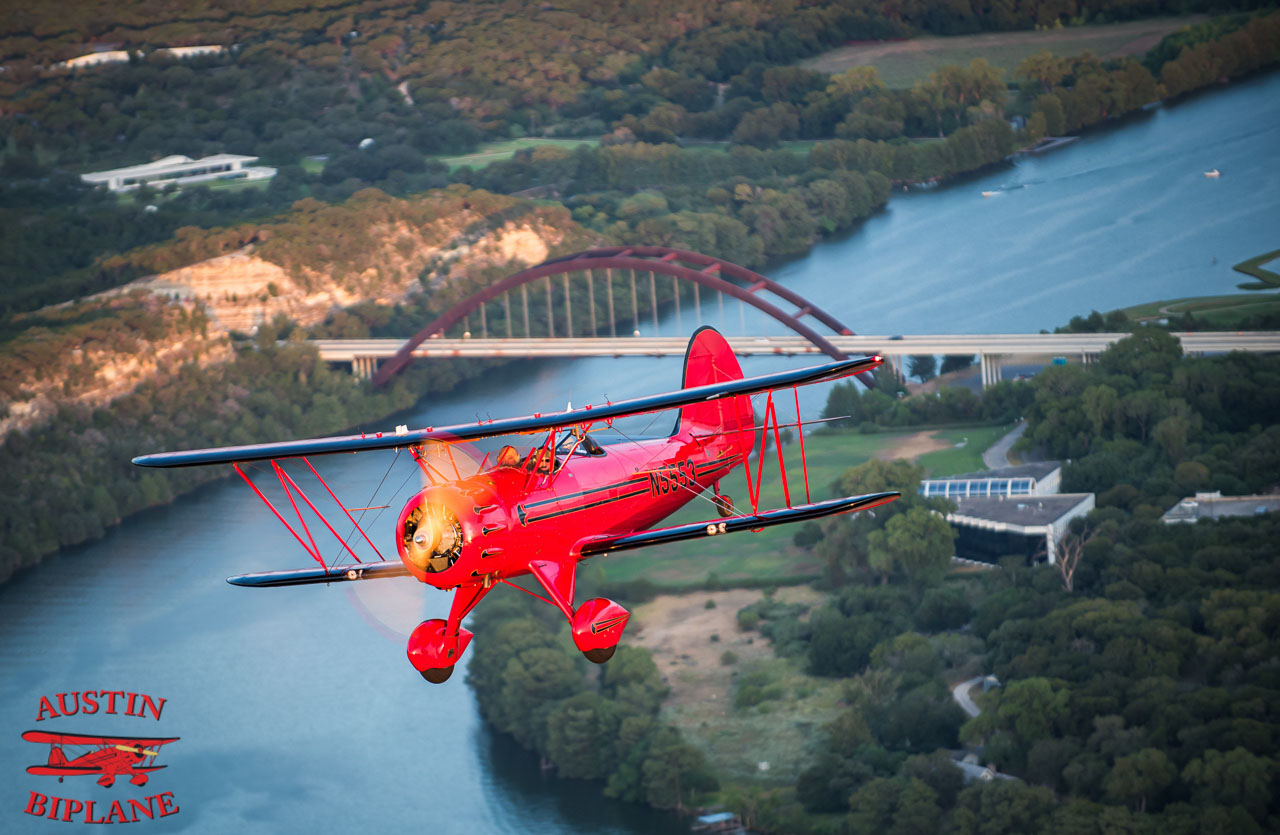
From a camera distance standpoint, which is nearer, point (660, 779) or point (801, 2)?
point (660, 779)

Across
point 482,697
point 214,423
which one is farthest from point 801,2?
point 482,697

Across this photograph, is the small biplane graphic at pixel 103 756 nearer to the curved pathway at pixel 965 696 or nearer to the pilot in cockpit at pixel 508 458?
the curved pathway at pixel 965 696

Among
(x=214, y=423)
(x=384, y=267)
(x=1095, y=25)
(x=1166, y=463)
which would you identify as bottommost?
(x=1166, y=463)

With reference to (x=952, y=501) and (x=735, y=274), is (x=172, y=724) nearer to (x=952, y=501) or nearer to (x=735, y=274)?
(x=952, y=501)

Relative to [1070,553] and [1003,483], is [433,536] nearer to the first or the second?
[1070,553]

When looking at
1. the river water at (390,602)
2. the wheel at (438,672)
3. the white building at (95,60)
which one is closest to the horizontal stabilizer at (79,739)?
the river water at (390,602)

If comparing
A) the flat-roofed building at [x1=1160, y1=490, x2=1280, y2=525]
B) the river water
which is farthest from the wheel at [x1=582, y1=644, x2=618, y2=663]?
the flat-roofed building at [x1=1160, y1=490, x2=1280, y2=525]

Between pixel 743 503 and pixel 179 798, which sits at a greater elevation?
pixel 743 503
